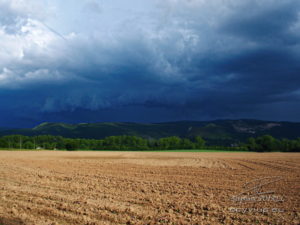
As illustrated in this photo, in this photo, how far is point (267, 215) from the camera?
1169 cm

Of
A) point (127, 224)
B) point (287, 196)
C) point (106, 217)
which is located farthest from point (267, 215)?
point (106, 217)

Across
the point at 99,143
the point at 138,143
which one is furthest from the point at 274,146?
the point at 99,143

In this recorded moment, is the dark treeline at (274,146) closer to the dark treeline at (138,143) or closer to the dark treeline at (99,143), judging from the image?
the dark treeline at (138,143)

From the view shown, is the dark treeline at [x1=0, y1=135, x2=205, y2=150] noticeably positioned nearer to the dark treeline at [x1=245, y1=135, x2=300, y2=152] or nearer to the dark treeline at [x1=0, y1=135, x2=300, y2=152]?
the dark treeline at [x1=0, y1=135, x2=300, y2=152]

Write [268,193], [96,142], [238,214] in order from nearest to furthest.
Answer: [238,214] < [268,193] < [96,142]

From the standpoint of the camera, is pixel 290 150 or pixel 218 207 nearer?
pixel 218 207

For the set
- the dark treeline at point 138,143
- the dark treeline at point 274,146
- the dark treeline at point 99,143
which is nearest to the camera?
the dark treeline at point 274,146

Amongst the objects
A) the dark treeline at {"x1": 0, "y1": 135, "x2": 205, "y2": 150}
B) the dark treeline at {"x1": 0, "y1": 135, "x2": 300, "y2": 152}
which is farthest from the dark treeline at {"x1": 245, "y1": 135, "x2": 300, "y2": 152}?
the dark treeline at {"x1": 0, "y1": 135, "x2": 205, "y2": 150}

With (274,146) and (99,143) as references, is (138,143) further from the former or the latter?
(274,146)

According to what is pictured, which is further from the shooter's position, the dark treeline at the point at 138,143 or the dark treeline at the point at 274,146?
the dark treeline at the point at 138,143

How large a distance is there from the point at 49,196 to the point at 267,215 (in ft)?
37.9

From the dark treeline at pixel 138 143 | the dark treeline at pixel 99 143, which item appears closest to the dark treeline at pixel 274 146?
the dark treeline at pixel 138 143

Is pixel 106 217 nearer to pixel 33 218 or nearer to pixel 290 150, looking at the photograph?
pixel 33 218

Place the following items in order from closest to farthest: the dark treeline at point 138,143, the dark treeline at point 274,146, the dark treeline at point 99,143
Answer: the dark treeline at point 274,146 < the dark treeline at point 138,143 < the dark treeline at point 99,143
